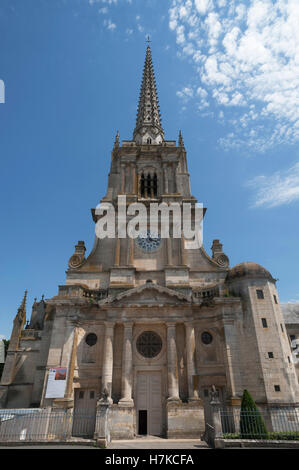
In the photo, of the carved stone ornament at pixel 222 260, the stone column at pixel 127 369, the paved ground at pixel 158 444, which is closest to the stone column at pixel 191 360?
the paved ground at pixel 158 444

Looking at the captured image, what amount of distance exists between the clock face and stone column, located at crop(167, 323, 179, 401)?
25.8 feet

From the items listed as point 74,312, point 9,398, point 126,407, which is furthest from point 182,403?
point 9,398

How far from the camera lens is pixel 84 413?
1928 centimetres

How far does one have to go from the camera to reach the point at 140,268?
25.0 m

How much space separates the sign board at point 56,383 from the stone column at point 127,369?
4.04 metres

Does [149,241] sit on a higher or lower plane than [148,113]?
lower

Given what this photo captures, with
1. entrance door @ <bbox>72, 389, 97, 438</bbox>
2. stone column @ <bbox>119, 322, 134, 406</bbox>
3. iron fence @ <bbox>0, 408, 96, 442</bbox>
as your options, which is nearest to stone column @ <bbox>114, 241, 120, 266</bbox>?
stone column @ <bbox>119, 322, 134, 406</bbox>

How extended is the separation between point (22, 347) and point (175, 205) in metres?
19.0

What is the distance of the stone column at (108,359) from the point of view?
19016 mm

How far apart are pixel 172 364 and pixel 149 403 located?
3248mm

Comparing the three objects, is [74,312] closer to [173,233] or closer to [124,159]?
[173,233]

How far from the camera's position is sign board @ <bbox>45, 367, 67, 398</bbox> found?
59.6ft

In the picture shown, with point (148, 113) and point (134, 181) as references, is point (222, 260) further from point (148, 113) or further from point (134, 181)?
point (148, 113)

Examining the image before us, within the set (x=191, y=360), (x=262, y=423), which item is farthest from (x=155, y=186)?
(x=262, y=423)
